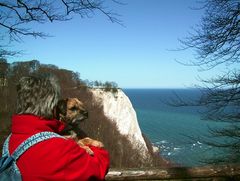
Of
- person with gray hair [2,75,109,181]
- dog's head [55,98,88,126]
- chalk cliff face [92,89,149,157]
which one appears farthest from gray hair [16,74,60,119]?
chalk cliff face [92,89,149,157]

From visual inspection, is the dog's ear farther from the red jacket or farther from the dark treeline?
the dark treeline

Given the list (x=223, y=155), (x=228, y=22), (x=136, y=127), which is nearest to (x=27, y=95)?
(x=228, y=22)

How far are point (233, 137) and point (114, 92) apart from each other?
144 ft

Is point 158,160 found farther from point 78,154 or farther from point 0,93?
point 78,154

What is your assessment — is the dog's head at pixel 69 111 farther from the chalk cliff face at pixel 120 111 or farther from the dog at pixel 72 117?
the chalk cliff face at pixel 120 111

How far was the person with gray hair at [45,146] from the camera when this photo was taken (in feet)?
6.26

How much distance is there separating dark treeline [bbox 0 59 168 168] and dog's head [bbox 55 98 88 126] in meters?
22.4

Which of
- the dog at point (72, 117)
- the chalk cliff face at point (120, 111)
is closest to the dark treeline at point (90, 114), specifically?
the chalk cliff face at point (120, 111)

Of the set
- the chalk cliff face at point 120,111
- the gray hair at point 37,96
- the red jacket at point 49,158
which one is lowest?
the chalk cliff face at point 120,111

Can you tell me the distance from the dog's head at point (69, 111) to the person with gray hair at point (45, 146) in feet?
1.23

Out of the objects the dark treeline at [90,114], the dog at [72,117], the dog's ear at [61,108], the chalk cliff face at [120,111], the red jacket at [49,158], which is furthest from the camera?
the chalk cliff face at [120,111]

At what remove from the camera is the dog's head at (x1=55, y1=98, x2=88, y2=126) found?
2666mm

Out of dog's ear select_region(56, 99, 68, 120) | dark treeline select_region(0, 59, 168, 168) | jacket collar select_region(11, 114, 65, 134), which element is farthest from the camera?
dark treeline select_region(0, 59, 168, 168)

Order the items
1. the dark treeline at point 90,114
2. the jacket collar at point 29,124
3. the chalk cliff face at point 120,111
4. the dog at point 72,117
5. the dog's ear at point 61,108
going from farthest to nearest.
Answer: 1. the chalk cliff face at point 120,111
2. the dark treeline at point 90,114
3. the dog's ear at point 61,108
4. the dog at point 72,117
5. the jacket collar at point 29,124
